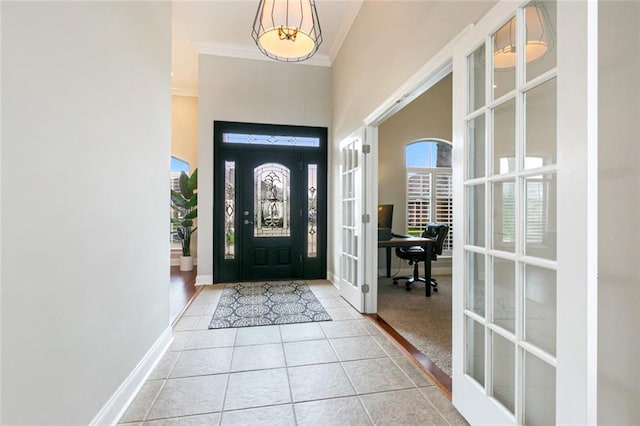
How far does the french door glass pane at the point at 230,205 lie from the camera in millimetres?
4645

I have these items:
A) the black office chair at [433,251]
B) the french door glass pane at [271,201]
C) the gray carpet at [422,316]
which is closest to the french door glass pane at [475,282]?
the gray carpet at [422,316]

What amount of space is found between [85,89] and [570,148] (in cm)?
197

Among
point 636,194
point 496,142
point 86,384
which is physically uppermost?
point 496,142

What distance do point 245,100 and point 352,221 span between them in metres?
2.69

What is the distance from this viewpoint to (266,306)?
3465mm

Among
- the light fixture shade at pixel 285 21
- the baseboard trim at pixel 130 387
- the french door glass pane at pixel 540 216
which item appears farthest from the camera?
the light fixture shade at pixel 285 21

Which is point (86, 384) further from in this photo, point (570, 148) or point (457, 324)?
point (570, 148)

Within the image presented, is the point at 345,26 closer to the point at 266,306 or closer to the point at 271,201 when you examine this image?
the point at 271,201

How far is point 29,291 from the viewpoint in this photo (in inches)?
40.8

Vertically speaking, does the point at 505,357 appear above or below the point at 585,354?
below

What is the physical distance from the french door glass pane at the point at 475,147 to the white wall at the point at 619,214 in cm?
52

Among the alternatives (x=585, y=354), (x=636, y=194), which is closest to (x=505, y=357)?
(x=585, y=354)

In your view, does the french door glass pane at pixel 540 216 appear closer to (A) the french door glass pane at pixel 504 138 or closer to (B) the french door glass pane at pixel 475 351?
(A) the french door glass pane at pixel 504 138

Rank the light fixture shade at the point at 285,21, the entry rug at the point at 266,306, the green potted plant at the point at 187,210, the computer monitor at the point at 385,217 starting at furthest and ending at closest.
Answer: the green potted plant at the point at 187,210 < the computer monitor at the point at 385,217 < the entry rug at the point at 266,306 < the light fixture shade at the point at 285,21
